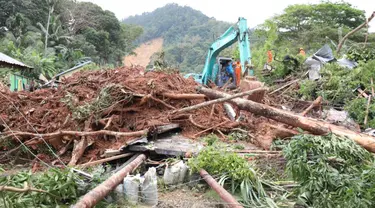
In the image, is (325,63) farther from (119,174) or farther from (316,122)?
(119,174)

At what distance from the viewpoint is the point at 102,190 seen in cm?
301

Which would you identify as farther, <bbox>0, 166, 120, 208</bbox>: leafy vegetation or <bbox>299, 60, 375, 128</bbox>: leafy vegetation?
<bbox>299, 60, 375, 128</bbox>: leafy vegetation

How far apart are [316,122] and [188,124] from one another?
2.34 meters

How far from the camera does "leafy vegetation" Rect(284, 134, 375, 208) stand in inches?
112

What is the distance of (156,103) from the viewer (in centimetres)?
631

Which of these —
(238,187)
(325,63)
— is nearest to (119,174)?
(238,187)

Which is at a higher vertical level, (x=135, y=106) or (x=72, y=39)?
(x=72, y=39)

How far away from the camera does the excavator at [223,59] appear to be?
393 inches

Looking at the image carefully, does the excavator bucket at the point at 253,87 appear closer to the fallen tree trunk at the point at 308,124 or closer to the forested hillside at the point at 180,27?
the fallen tree trunk at the point at 308,124

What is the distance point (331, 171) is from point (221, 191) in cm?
108

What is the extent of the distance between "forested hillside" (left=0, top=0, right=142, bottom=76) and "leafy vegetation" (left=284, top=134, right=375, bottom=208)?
810 inches

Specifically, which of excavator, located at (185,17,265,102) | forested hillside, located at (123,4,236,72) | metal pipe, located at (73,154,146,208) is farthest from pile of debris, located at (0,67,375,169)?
forested hillside, located at (123,4,236,72)

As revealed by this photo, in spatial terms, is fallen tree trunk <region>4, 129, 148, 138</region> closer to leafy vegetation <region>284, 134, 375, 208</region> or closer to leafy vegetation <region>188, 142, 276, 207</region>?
leafy vegetation <region>188, 142, 276, 207</region>

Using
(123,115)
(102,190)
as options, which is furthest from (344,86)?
(102,190)
